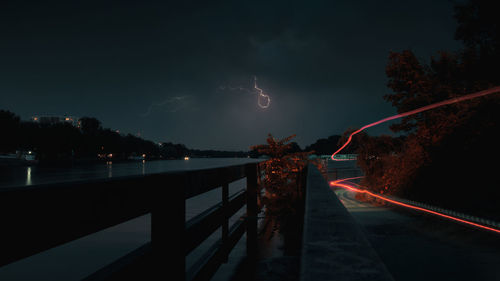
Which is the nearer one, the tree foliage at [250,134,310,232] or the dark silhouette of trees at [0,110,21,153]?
the tree foliage at [250,134,310,232]

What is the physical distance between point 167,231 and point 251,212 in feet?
10.3

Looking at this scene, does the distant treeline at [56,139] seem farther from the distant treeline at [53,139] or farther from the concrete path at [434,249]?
the concrete path at [434,249]

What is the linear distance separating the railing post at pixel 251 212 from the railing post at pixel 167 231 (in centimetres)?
282

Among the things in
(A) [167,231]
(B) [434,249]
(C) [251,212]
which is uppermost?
(A) [167,231]

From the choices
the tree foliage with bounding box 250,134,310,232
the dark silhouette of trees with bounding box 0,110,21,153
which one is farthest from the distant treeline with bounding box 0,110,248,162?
the tree foliage with bounding box 250,134,310,232

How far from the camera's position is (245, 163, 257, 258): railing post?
4.61m

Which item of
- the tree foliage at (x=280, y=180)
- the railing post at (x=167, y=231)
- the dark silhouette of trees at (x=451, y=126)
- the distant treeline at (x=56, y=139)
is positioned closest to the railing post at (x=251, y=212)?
the tree foliage at (x=280, y=180)

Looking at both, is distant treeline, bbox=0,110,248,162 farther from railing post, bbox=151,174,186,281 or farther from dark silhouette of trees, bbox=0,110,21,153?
railing post, bbox=151,174,186,281

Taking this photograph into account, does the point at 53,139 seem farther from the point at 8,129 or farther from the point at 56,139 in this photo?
the point at 8,129

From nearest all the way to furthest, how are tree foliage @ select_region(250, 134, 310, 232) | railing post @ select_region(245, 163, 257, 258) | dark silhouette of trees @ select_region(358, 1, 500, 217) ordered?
railing post @ select_region(245, 163, 257, 258)
tree foliage @ select_region(250, 134, 310, 232)
dark silhouette of trees @ select_region(358, 1, 500, 217)

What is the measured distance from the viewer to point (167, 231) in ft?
5.45

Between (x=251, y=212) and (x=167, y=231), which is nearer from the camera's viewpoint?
(x=167, y=231)

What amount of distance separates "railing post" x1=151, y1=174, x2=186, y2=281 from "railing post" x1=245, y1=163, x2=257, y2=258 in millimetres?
2821

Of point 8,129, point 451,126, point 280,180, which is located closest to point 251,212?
point 280,180
